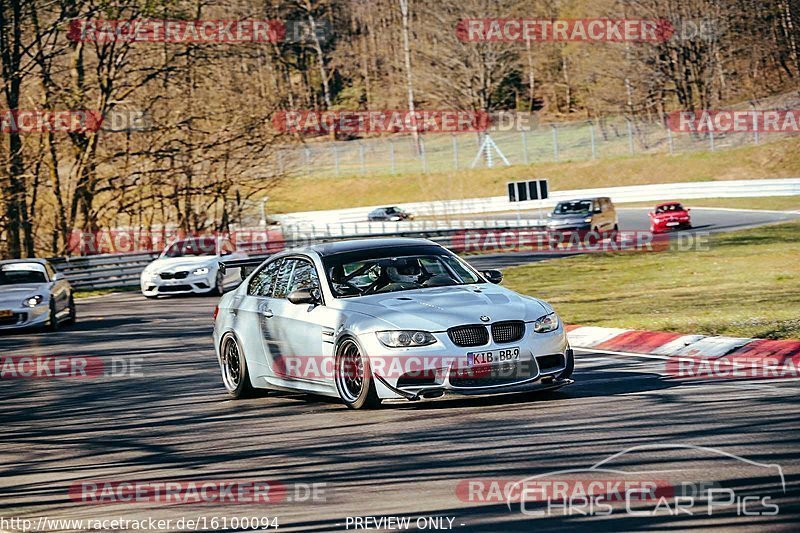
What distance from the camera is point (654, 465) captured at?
750 cm

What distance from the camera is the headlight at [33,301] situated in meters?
22.2

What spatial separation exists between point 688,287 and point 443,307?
13491 mm

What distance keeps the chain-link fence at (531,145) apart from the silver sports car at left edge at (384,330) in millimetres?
54570

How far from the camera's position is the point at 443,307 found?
424 inches

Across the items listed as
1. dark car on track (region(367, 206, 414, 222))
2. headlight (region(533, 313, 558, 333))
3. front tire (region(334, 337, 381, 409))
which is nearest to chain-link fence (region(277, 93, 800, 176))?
dark car on track (region(367, 206, 414, 222))

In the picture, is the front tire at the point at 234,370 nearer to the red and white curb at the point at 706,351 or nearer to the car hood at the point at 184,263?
the red and white curb at the point at 706,351

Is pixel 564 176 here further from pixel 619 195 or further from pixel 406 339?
pixel 406 339

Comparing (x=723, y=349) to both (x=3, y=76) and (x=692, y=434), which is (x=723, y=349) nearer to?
(x=692, y=434)

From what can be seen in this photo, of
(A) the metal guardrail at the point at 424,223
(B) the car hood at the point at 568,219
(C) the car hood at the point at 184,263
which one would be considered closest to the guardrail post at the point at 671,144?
(A) the metal guardrail at the point at 424,223

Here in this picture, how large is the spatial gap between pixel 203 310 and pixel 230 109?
60.1 feet

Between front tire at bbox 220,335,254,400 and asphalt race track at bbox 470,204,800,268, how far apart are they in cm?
2205

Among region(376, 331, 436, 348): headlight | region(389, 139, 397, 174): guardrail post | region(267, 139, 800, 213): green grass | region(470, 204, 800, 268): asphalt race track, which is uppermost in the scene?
region(389, 139, 397, 174): guardrail post

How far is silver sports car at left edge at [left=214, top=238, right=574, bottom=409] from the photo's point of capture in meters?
10.4

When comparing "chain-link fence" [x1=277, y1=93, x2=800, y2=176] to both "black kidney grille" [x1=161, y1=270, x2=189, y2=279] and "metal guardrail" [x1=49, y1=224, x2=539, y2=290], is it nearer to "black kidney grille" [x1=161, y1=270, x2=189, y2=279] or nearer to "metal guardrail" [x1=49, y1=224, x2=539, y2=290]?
"metal guardrail" [x1=49, y1=224, x2=539, y2=290]
